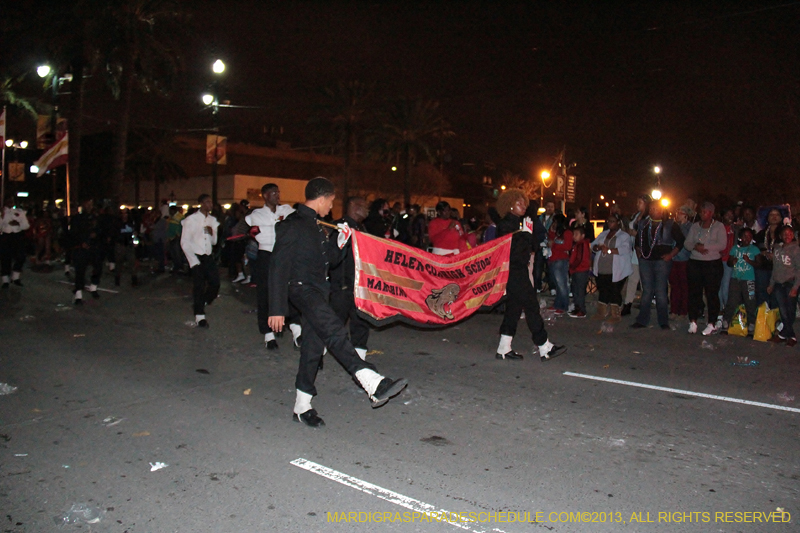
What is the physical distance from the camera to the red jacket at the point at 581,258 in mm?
12344

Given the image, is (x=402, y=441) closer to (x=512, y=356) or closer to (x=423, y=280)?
(x=423, y=280)

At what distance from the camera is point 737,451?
16.7 ft

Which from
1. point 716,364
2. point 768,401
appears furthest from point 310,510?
point 716,364

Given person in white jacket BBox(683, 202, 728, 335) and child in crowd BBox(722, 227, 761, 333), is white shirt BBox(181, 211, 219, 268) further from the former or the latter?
child in crowd BBox(722, 227, 761, 333)

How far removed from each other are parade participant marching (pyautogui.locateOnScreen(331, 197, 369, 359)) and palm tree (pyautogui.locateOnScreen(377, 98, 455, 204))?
136 ft

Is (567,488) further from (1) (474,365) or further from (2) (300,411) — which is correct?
(1) (474,365)

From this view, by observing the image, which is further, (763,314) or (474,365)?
(763,314)

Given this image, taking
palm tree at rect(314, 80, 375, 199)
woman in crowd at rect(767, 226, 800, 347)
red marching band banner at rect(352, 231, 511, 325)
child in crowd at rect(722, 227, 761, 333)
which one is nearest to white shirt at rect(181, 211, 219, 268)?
red marching band banner at rect(352, 231, 511, 325)

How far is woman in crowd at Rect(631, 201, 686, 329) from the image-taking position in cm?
1077

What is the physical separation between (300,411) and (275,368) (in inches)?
82.4

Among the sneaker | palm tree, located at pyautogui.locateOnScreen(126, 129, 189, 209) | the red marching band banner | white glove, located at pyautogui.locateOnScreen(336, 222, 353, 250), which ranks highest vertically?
palm tree, located at pyautogui.locateOnScreen(126, 129, 189, 209)

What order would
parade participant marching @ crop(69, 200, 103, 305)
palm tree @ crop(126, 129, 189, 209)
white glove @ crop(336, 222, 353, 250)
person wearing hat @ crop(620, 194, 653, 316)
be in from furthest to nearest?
palm tree @ crop(126, 129, 189, 209)
parade participant marching @ crop(69, 200, 103, 305)
person wearing hat @ crop(620, 194, 653, 316)
white glove @ crop(336, 222, 353, 250)

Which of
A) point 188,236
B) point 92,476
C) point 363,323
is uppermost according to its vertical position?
point 188,236

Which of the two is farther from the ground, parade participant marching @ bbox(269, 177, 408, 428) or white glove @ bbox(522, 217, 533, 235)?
white glove @ bbox(522, 217, 533, 235)
